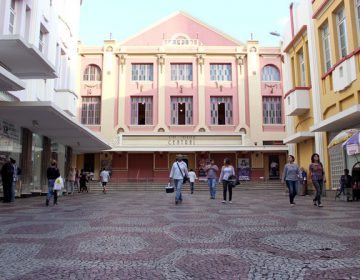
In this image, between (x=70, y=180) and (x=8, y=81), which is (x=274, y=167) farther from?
(x=8, y=81)

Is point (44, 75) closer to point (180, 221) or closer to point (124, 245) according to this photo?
point (180, 221)

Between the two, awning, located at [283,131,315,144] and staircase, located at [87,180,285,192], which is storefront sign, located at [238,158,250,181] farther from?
awning, located at [283,131,315,144]

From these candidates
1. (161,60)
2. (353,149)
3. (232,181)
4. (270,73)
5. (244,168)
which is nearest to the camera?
(353,149)

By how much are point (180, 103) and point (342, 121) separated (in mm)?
20423

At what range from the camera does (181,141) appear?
32.3 metres

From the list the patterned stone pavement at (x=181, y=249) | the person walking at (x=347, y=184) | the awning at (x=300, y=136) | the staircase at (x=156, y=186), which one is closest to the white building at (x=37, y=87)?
the staircase at (x=156, y=186)

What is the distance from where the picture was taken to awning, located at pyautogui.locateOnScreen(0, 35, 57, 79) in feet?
38.9

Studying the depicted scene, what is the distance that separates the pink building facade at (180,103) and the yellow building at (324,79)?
35.1 ft

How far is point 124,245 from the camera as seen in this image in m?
5.25

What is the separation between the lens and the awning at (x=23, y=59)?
11.8m

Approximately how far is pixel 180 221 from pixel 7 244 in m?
3.58

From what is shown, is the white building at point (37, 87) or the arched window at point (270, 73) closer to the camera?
the white building at point (37, 87)

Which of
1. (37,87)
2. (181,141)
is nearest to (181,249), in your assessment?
(37,87)

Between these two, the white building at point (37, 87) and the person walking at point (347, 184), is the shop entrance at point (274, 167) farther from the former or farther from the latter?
the person walking at point (347, 184)
